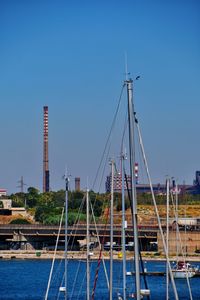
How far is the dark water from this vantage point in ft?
204

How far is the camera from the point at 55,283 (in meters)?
73.1

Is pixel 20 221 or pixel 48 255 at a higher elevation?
pixel 20 221

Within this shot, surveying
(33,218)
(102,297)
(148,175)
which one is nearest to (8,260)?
(33,218)

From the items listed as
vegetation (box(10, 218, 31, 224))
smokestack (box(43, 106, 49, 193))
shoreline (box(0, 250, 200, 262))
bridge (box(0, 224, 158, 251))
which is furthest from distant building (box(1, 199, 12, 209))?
shoreline (box(0, 250, 200, 262))

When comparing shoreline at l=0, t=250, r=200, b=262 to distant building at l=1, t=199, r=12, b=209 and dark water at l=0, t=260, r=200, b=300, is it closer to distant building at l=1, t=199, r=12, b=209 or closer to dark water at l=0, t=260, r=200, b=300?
dark water at l=0, t=260, r=200, b=300

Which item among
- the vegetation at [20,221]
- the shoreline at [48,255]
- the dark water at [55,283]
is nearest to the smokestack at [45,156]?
the vegetation at [20,221]

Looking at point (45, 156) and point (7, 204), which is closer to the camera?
point (7, 204)

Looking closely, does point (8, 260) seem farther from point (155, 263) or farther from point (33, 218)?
point (33, 218)

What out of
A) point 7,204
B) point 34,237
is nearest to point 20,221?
point 34,237

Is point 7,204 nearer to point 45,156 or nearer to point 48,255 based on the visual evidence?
point 45,156

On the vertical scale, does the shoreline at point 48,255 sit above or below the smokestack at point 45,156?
below

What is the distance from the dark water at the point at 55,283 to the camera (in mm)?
62312

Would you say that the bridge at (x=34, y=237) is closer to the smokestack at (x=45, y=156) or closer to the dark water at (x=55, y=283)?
the dark water at (x=55, y=283)

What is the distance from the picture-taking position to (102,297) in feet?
200
